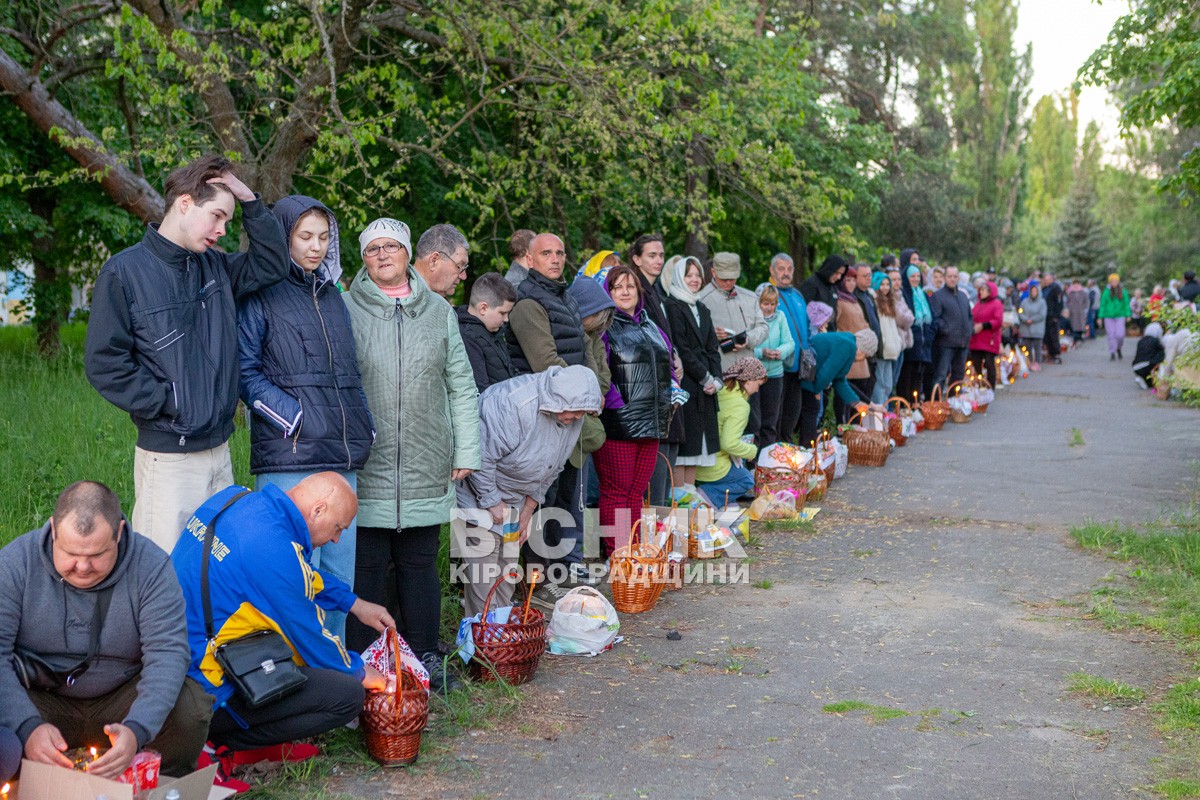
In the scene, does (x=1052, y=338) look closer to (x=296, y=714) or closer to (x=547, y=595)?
(x=547, y=595)

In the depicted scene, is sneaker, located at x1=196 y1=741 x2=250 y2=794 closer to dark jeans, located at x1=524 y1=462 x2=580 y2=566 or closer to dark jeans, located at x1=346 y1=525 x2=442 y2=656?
dark jeans, located at x1=346 y1=525 x2=442 y2=656

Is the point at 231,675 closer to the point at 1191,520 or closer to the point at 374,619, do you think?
the point at 374,619

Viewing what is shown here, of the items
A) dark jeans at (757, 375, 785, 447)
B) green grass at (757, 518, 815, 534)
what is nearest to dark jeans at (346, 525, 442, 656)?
green grass at (757, 518, 815, 534)

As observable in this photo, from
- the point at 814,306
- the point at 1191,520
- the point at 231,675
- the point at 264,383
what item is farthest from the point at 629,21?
the point at 231,675

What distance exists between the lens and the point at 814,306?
12211 mm

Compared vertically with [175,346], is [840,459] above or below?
below

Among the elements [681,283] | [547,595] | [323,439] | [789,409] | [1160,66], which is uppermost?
[1160,66]

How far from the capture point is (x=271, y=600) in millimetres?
3977

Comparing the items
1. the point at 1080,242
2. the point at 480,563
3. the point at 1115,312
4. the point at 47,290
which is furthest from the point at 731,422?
the point at 1080,242

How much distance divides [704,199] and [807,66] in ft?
33.5

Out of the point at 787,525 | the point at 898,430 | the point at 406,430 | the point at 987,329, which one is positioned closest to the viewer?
the point at 406,430

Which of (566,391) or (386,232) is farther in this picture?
(566,391)

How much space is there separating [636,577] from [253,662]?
301cm

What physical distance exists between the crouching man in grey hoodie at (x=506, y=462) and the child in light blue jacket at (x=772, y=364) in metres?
4.78
